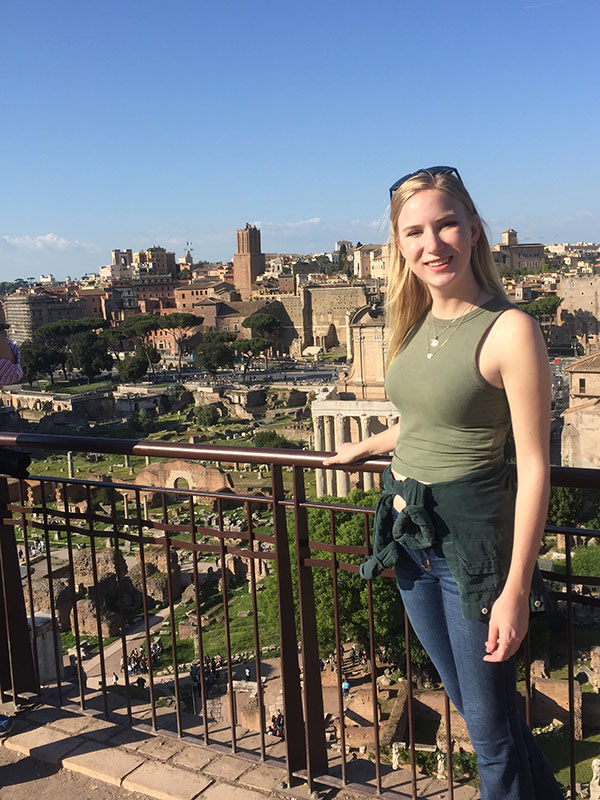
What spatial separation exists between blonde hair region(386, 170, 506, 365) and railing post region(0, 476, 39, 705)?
1898 mm

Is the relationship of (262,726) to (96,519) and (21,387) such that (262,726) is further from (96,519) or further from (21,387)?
(21,387)

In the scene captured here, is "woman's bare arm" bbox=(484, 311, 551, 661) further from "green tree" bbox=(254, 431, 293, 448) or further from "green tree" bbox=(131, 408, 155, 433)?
"green tree" bbox=(131, 408, 155, 433)

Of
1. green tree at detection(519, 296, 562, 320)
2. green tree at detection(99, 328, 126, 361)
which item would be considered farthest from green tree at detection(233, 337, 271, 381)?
green tree at detection(519, 296, 562, 320)

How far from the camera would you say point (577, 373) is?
22.8 meters

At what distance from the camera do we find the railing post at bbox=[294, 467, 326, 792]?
7.84 ft

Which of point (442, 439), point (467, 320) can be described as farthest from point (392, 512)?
point (467, 320)

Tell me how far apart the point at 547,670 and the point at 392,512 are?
35.8 ft

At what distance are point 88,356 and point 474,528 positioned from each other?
48884mm

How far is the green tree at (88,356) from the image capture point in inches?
1908

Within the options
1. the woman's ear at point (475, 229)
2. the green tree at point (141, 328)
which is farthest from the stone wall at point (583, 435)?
the green tree at point (141, 328)

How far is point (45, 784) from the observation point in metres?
2.59

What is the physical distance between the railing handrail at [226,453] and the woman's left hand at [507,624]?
40cm

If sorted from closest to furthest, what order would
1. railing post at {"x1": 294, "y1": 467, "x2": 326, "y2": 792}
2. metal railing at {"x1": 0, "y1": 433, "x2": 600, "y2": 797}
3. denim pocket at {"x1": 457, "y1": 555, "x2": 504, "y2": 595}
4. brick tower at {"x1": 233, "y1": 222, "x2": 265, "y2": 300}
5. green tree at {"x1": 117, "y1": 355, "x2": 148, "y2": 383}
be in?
denim pocket at {"x1": 457, "y1": 555, "x2": 504, "y2": 595}, metal railing at {"x1": 0, "y1": 433, "x2": 600, "y2": 797}, railing post at {"x1": 294, "y1": 467, "x2": 326, "y2": 792}, green tree at {"x1": 117, "y1": 355, "x2": 148, "y2": 383}, brick tower at {"x1": 233, "y1": 222, "x2": 265, "y2": 300}

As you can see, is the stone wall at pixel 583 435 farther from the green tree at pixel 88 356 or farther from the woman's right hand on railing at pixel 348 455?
the green tree at pixel 88 356
